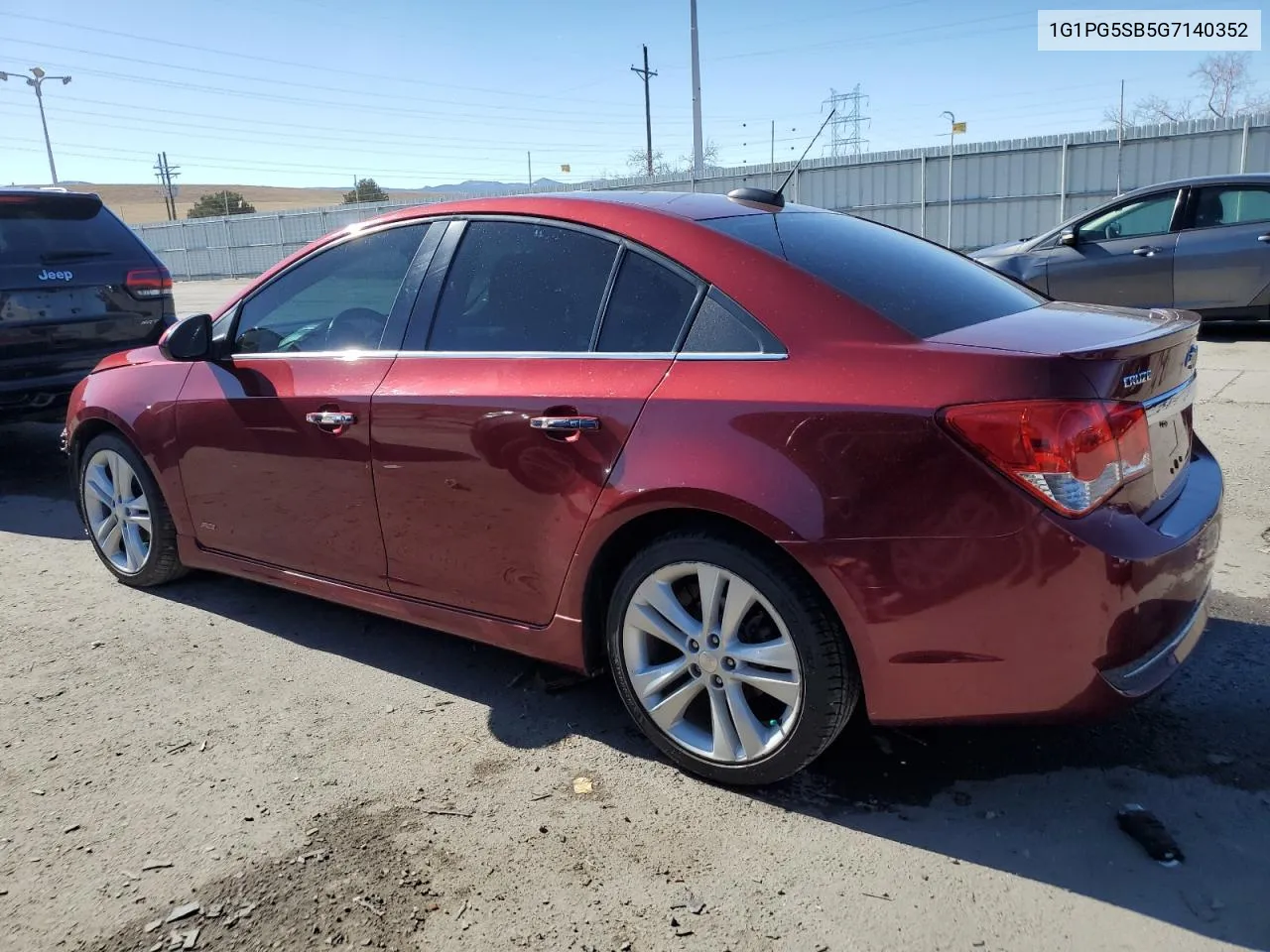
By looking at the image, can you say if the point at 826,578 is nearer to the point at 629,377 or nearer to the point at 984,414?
the point at 984,414

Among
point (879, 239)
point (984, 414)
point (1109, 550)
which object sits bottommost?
point (1109, 550)

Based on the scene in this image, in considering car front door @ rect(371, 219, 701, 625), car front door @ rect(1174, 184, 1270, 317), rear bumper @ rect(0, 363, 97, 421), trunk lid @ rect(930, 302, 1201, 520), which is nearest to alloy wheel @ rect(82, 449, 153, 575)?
car front door @ rect(371, 219, 701, 625)

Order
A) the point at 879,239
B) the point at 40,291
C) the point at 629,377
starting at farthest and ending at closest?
the point at 40,291
the point at 879,239
the point at 629,377

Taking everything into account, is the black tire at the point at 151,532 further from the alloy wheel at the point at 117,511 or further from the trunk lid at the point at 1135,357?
the trunk lid at the point at 1135,357

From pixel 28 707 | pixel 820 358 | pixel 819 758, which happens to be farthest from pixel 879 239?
pixel 28 707

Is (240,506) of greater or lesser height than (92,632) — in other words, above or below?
above

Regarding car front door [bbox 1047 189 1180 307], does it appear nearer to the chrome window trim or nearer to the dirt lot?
the dirt lot

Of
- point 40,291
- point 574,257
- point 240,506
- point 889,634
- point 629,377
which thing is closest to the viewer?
point 889,634

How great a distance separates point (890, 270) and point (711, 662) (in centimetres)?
130

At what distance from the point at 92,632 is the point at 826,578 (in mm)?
3263

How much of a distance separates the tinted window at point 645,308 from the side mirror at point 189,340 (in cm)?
191

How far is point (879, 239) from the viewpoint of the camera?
3.38 m

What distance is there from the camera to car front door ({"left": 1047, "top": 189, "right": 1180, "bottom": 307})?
395 inches

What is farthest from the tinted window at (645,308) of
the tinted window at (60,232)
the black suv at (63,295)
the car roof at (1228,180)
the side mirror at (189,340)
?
the car roof at (1228,180)
